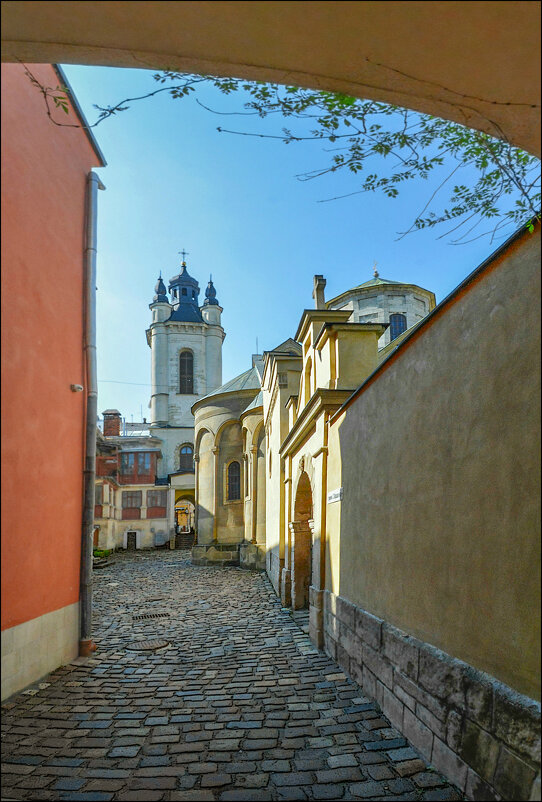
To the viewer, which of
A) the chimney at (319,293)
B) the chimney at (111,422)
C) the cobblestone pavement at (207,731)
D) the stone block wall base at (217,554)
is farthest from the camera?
the chimney at (111,422)

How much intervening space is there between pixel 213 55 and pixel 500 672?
376 centimetres

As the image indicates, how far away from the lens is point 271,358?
17.2 m

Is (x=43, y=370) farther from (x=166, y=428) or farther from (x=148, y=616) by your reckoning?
(x=166, y=428)

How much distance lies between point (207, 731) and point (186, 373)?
1919 inches

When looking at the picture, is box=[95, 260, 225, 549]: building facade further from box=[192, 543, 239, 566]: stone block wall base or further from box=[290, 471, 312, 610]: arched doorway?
box=[290, 471, 312, 610]: arched doorway

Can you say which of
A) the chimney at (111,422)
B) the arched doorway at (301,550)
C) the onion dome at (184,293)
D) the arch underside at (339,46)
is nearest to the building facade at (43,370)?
the arch underside at (339,46)

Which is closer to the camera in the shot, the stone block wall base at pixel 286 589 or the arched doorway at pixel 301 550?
the arched doorway at pixel 301 550

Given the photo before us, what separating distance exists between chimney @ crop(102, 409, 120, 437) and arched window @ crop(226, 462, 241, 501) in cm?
2184

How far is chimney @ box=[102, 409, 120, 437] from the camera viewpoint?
154ft

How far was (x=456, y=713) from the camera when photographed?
A: 3.89m

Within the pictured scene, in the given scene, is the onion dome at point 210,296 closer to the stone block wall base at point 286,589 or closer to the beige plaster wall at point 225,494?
the beige plaster wall at point 225,494

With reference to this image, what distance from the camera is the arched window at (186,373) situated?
5259 centimetres

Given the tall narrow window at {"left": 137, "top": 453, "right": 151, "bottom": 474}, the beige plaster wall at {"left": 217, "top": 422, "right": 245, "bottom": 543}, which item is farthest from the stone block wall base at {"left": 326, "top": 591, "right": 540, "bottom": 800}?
the tall narrow window at {"left": 137, "top": 453, "right": 151, "bottom": 474}

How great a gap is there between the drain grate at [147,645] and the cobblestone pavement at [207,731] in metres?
0.14
